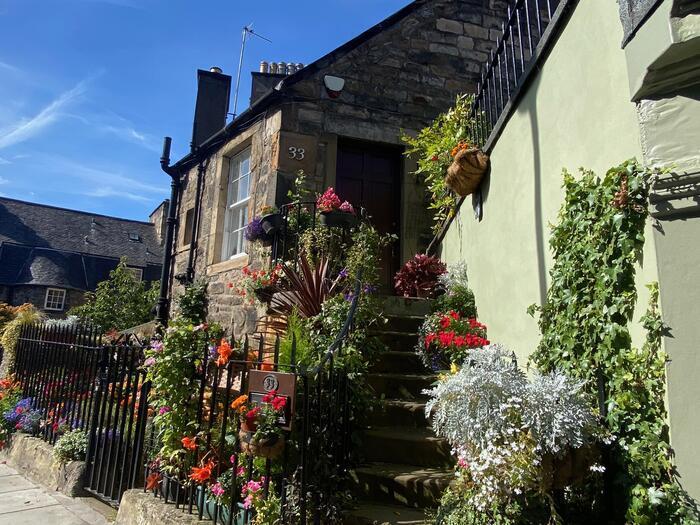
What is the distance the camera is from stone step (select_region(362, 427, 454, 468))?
3.43m

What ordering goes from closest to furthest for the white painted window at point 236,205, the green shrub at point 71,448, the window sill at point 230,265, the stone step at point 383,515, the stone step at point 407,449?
the stone step at point 383,515 → the stone step at point 407,449 → the green shrub at point 71,448 → the window sill at point 230,265 → the white painted window at point 236,205

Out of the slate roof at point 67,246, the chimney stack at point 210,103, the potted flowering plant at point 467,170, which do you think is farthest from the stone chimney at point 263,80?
the slate roof at point 67,246

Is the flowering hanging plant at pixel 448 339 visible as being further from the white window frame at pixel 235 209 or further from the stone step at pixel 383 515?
the white window frame at pixel 235 209

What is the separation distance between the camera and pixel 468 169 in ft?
15.5

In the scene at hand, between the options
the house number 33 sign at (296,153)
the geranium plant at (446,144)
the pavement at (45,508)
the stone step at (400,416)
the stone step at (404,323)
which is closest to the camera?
the pavement at (45,508)

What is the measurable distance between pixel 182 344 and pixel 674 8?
140 inches

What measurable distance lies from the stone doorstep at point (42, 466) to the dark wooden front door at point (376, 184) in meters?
4.62

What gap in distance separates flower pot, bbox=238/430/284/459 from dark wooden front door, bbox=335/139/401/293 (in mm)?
4903

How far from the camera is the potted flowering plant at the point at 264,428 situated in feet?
8.63

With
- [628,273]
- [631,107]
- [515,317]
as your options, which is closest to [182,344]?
[515,317]

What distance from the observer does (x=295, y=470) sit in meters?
2.87

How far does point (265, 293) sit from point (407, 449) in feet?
9.68

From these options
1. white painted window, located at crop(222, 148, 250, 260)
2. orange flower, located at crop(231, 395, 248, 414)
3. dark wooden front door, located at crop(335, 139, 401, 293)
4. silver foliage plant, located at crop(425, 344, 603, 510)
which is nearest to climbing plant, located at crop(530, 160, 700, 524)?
silver foliage plant, located at crop(425, 344, 603, 510)

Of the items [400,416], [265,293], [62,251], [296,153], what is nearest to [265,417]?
[400,416]
